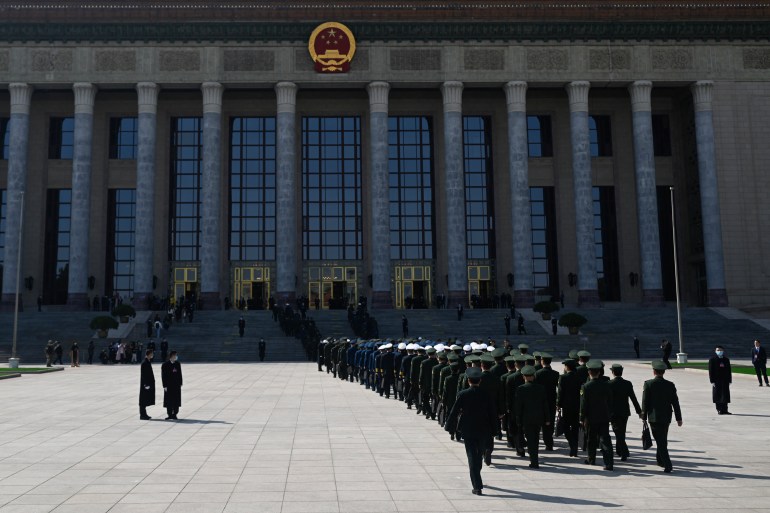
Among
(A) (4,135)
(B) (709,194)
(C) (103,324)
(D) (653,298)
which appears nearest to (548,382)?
(C) (103,324)

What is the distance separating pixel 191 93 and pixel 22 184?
44.1 feet

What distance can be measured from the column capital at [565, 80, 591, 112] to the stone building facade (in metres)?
0.14

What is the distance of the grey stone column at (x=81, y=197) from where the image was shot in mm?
48094

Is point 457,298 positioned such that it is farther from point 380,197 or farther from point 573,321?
point 573,321

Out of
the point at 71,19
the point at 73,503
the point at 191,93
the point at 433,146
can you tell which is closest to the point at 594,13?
the point at 433,146

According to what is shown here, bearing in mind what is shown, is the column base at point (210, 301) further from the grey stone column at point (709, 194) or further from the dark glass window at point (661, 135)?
the dark glass window at point (661, 135)

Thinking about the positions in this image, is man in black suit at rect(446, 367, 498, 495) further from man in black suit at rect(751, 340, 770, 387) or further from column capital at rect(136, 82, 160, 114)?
column capital at rect(136, 82, 160, 114)

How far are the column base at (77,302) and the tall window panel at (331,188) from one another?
51.4 ft

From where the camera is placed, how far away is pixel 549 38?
5028cm

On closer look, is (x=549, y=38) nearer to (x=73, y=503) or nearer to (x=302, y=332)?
(x=302, y=332)

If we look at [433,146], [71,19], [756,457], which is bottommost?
[756,457]

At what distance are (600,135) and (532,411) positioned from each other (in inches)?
1925

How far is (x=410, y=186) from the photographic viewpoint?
55.3m

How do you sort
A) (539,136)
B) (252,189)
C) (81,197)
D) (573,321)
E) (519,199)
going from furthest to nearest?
(539,136) → (252,189) → (519,199) → (81,197) → (573,321)
